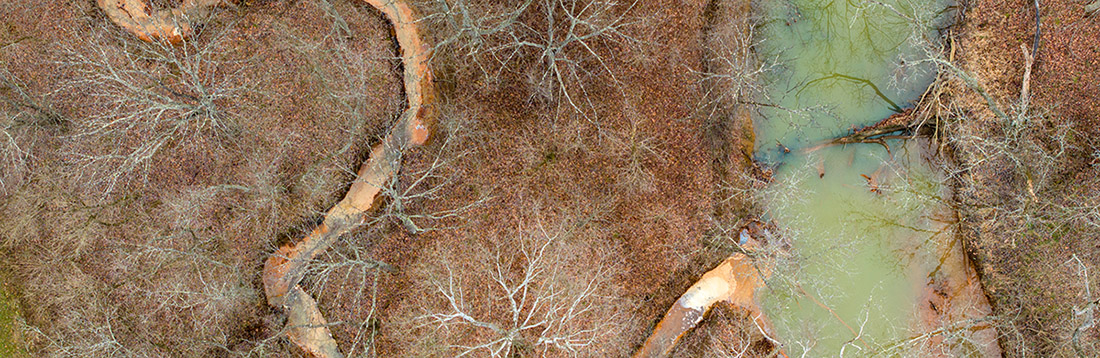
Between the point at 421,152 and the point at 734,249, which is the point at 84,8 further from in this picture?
the point at 734,249

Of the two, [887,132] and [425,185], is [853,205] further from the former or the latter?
[425,185]

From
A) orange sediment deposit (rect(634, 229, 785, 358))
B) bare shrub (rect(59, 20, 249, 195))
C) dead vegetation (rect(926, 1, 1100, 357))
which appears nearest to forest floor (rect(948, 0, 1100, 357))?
dead vegetation (rect(926, 1, 1100, 357))

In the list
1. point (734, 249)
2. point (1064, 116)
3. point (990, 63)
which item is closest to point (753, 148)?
point (734, 249)

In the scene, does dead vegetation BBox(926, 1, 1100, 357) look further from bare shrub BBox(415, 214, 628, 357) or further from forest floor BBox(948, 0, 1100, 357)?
bare shrub BBox(415, 214, 628, 357)

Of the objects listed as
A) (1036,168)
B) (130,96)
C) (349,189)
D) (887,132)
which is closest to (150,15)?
(130,96)

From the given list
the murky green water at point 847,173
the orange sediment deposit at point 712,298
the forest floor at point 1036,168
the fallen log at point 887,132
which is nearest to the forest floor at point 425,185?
the forest floor at point 1036,168

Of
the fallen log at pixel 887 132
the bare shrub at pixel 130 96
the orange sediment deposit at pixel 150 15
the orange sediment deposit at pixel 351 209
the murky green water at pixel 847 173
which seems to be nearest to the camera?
the bare shrub at pixel 130 96

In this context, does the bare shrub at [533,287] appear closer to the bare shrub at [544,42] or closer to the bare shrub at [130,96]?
the bare shrub at [544,42]

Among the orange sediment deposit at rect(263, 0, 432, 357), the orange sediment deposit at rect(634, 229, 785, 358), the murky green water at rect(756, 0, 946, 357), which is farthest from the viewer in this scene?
the murky green water at rect(756, 0, 946, 357)
